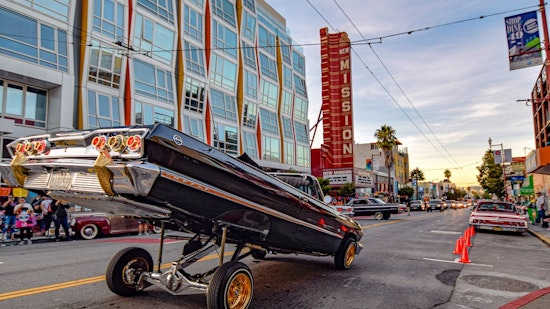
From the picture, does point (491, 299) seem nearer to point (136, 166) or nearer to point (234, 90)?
point (136, 166)

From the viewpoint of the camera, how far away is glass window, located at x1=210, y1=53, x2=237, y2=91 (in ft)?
99.5

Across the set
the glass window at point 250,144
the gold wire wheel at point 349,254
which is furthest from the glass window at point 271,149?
the gold wire wheel at point 349,254

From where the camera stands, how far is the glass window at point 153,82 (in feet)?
76.6

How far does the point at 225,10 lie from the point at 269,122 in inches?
461

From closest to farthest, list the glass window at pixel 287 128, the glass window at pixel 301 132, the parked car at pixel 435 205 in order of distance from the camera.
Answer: the glass window at pixel 287 128
the glass window at pixel 301 132
the parked car at pixel 435 205

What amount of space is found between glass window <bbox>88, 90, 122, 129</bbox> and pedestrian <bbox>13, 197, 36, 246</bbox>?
7588mm

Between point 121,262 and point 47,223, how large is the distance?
11141mm

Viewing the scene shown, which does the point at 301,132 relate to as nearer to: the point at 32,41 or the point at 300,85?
the point at 300,85

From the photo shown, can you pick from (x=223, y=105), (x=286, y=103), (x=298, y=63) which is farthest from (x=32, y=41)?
(x=298, y=63)

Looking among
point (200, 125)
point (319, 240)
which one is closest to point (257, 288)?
point (319, 240)

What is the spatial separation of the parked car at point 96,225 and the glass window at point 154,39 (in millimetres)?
12810

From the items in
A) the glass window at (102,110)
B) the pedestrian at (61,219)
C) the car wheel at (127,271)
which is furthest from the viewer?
the glass window at (102,110)

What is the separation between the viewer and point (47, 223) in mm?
13578

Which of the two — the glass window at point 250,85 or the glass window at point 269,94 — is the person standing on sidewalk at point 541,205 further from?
the glass window at point 269,94
